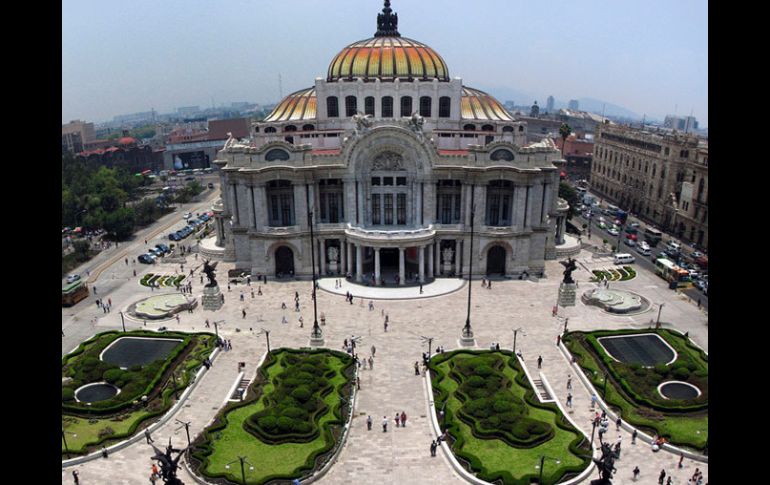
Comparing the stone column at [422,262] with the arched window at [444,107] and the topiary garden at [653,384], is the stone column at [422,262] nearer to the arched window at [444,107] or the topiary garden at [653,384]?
the topiary garden at [653,384]

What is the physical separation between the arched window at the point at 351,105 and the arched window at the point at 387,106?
4.08 meters

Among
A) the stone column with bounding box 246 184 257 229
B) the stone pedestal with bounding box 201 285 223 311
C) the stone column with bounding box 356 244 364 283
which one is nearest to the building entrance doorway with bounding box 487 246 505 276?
the stone column with bounding box 356 244 364 283

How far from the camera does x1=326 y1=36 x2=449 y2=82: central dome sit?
79.4 meters

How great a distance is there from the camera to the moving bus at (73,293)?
62.7 meters

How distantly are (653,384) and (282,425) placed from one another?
29.7m

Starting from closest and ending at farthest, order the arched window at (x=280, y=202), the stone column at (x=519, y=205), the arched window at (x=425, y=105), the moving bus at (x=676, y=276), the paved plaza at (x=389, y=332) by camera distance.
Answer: the paved plaza at (x=389, y=332)
the stone column at (x=519, y=205)
the moving bus at (x=676, y=276)
the arched window at (x=280, y=202)
the arched window at (x=425, y=105)

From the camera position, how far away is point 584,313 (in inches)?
2336

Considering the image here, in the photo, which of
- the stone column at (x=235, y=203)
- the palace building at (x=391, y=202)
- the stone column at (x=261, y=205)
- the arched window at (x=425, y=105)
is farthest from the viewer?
the arched window at (x=425, y=105)

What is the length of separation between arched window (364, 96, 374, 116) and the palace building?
155cm

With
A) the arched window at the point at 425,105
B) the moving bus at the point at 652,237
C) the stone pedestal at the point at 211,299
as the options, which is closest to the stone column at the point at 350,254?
the stone pedestal at the point at 211,299

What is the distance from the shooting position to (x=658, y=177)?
104m
